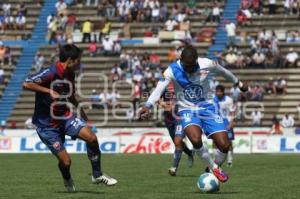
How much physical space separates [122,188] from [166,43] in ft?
116

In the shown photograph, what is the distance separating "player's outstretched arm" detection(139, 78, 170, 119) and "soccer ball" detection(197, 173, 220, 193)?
1.57 metres

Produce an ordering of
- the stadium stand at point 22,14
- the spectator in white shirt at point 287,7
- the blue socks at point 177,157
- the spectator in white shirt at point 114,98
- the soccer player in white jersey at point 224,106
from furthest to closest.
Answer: the stadium stand at point 22,14, the spectator in white shirt at point 287,7, the spectator in white shirt at point 114,98, the soccer player in white jersey at point 224,106, the blue socks at point 177,157

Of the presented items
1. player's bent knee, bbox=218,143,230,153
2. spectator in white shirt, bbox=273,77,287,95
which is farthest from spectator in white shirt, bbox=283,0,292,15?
player's bent knee, bbox=218,143,230,153

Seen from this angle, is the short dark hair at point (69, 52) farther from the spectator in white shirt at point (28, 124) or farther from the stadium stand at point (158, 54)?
the spectator in white shirt at point (28, 124)

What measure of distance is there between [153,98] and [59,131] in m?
1.91

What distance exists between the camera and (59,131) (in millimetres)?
16156

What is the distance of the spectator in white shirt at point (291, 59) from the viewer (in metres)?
47.6

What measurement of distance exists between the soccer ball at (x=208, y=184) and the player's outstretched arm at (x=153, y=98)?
1574 mm

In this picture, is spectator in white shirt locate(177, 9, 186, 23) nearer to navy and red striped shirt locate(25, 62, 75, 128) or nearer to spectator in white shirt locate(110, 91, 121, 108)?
spectator in white shirt locate(110, 91, 121, 108)

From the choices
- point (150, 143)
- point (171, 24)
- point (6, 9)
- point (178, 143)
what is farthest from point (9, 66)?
point (178, 143)

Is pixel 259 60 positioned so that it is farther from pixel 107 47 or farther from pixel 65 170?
pixel 65 170

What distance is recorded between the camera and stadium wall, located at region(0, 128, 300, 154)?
39.3m

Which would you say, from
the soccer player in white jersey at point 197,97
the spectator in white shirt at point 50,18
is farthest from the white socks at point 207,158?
the spectator in white shirt at point 50,18

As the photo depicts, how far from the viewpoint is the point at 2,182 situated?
19266mm
